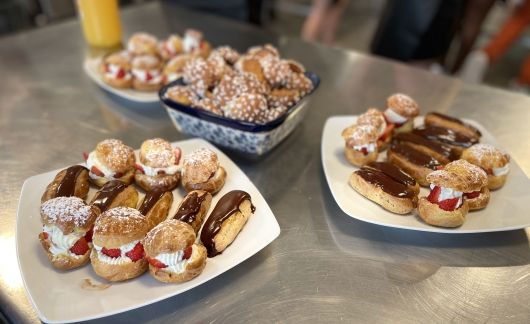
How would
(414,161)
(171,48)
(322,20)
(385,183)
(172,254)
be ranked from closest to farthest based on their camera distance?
(172,254)
(385,183)
(414,161)
(171,48)
(322,20)

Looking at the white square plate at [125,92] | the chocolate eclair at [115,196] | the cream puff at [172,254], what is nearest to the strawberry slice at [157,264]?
the cream puff at [172,254]

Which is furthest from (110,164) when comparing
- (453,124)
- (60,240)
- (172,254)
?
(453,124)

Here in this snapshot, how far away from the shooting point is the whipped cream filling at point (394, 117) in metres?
1.40

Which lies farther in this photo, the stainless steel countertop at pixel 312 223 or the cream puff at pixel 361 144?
the cream puff at pixel 361 144

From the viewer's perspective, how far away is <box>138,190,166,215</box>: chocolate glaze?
41.6 inches

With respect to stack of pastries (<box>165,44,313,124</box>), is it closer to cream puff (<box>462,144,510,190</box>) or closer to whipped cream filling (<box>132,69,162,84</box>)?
whipped cream filling (<box>132,69,162,84</box>)

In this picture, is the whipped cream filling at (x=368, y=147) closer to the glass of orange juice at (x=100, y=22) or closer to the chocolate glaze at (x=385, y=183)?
the chocolate glaze at (x=385, y=183)

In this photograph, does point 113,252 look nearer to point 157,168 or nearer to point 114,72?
point 157,168

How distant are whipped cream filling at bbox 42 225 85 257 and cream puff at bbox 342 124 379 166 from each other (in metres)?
0.78

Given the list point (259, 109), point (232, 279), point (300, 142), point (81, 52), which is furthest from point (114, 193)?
point (81, 52)

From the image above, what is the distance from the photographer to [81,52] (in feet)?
6.81

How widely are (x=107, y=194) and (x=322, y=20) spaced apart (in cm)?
330

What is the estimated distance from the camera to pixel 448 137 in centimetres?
133

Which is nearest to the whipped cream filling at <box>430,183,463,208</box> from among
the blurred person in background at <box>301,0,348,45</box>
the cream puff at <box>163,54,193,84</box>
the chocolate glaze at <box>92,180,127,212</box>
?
the chocolate glaze at <box>92,180,127,212</box>
